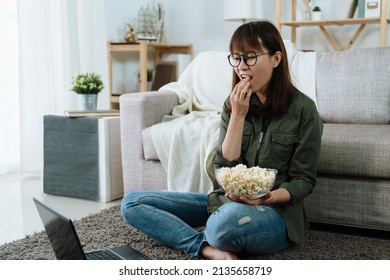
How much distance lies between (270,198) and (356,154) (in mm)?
601

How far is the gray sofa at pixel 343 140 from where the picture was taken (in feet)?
6.70

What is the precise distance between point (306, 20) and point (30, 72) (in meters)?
1.86

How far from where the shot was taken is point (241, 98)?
5.57 ft

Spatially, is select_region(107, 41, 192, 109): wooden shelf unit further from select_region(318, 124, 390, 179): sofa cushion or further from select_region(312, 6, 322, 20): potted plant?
select_region(318, 124, 390, 179): sofa cushion

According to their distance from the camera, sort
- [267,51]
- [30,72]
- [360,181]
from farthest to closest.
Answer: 1. [30,72]
2. [360,181]
3. [267,51]

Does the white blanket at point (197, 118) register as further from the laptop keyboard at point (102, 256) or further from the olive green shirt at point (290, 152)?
the laptop keyboard at point (102, 256)

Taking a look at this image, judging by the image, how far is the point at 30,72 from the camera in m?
3.43

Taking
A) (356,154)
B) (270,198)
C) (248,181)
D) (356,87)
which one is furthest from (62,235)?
(356,87)

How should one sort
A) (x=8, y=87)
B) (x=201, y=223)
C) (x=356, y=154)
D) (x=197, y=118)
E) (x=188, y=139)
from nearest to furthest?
(x=201, y=223) → (x=356, y=154) → (x=188, y=139) → (x=197, y=118) → (x=8, y=87)

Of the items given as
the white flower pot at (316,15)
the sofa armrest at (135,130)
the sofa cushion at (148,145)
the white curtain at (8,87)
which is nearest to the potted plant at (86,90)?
the sofa armrest at (135,130)

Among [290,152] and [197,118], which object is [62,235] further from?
[197,118]

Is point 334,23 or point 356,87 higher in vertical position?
Answer: point 334,23
